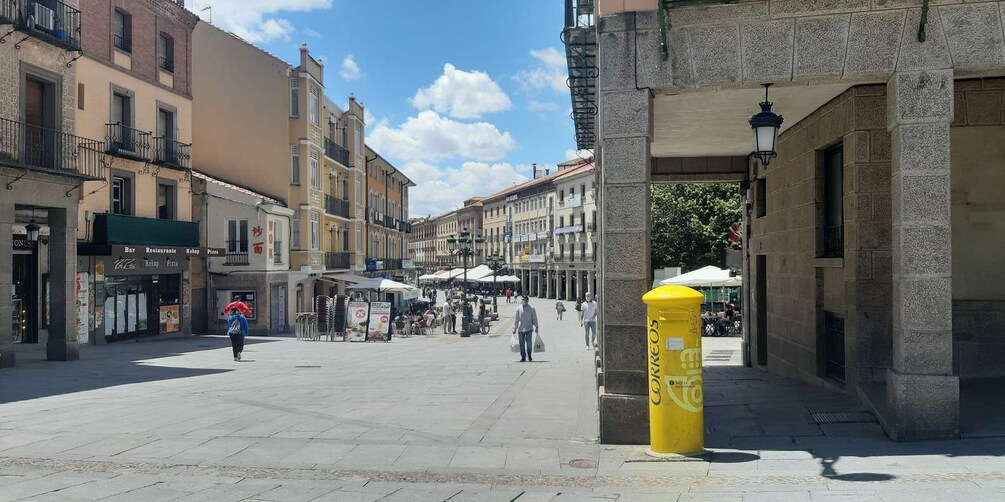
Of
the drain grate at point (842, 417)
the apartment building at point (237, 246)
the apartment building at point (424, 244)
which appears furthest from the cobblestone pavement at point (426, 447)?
the apartment building at point (424, 244)

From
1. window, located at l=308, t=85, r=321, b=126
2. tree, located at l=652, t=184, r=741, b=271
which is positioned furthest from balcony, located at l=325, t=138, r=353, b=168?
tree, located at l=652, t=184, r=741, b=271

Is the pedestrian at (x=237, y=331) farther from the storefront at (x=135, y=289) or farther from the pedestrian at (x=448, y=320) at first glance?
the pedestrian at (x=448, y=320)

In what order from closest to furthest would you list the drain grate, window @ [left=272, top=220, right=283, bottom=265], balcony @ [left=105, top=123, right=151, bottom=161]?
1. the drain grate
2. balcony @ [left=105, top=123, right=151, bottom=161]
3. window @ [left=272, top=220, right=283, bottom=265]

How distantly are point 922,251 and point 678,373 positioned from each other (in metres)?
2.92

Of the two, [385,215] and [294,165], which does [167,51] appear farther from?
[385,215]

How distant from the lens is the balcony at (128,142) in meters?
24.5

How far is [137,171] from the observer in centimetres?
2589

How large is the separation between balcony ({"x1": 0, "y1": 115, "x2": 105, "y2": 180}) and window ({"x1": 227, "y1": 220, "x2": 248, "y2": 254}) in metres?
12.7

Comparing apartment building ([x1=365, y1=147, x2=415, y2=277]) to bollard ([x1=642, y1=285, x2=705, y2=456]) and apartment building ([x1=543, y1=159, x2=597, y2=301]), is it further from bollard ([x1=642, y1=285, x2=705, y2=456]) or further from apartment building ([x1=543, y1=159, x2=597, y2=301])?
bollard ([x1=642, y1=285, x2=705, y2=456])

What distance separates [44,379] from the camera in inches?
582

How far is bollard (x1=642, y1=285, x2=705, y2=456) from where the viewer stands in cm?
776

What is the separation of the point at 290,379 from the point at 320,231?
24943mm

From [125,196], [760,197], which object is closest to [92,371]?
[125,196]

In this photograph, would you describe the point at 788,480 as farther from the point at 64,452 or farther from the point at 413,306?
→ the point at 413,306
